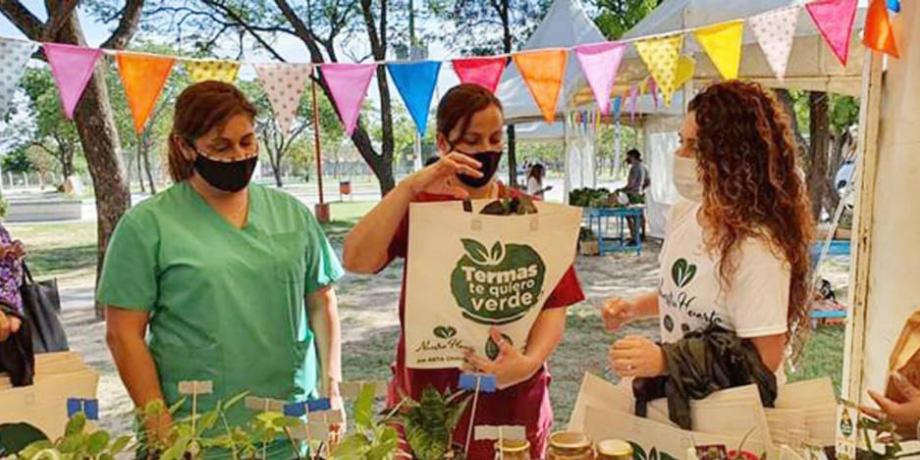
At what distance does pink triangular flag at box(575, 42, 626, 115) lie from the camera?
2846mm

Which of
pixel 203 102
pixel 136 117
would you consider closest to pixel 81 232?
pixel 136 117

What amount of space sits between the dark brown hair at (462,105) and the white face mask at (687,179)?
37 centimetres

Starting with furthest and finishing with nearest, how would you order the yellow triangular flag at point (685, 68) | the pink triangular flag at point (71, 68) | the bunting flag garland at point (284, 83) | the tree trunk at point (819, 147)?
1. the tree trunk at point (819, 147)
2. the yellow triangular flag at point (685, 68)
3. the bunting flag garland at point (284, 83)
4. the pink triangular flag at point (71, 68)

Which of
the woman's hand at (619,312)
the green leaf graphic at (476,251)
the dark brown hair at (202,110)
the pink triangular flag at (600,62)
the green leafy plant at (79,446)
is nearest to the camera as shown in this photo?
the green leafy plant at (79,446)

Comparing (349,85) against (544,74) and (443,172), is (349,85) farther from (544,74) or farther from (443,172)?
(443,172)

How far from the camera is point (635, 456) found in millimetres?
993

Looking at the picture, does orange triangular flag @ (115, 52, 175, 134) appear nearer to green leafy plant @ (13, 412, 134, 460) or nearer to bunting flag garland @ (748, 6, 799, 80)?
green leafy plant @ (13, 412, 134, 460)

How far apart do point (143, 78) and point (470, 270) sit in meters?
1.78

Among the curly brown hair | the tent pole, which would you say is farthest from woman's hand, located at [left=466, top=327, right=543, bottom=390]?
the tent pole

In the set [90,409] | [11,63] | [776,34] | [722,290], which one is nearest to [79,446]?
[90,409]

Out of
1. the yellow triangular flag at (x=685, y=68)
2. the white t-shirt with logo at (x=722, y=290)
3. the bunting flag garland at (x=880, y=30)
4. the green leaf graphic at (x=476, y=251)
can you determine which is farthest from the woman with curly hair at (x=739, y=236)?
the yellow triangular flag at (x=685, y=68)

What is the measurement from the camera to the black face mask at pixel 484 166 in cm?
131

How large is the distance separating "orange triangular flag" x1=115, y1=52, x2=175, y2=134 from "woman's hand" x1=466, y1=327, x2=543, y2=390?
1.76 meters

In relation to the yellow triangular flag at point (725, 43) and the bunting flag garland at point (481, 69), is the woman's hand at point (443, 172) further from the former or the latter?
the yellow triangular flag at point (725, 43)
